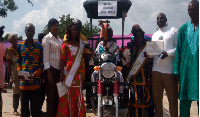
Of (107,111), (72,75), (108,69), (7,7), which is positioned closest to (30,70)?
(72,75)

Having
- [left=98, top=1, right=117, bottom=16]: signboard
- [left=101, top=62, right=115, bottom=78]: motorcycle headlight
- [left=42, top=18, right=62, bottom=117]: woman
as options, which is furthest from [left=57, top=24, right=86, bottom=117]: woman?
[left=98, top=1, right=117, bottom=16]: signboard

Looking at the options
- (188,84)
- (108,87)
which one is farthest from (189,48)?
(108,87)

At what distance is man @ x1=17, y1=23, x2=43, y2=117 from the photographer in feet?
12.8

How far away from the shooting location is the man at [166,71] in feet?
13.5

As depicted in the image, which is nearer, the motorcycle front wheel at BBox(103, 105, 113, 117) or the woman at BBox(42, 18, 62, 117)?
the motorcycle front wheel at BBox(103, 105, 113, 117)

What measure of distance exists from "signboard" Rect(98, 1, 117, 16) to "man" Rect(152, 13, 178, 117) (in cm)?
98

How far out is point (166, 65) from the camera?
413 cm

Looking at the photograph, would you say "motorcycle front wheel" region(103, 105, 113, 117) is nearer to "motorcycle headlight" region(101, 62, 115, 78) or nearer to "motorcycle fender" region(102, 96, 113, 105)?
"motorcycle fender" region(102, 96, 113, 105)

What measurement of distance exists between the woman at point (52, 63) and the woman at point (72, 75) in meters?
0.13

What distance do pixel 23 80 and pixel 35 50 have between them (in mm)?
560

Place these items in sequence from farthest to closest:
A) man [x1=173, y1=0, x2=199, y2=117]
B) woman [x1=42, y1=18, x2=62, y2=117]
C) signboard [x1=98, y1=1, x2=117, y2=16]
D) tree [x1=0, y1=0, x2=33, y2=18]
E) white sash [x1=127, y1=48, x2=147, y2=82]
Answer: tree [x1=0, y1=0, x2=33, y2=18], signboard [x1=98, y1=1, x2=117, y2=16], white sash [x1=127, y1=48, x2=147, y2=82], woman [x1=42, y1=18, x2=62, y2=117], man [x1=173, y1=0, x2=199, y2=117]

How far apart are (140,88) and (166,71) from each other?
64cm

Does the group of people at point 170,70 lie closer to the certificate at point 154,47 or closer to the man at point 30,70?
the certificate at point 154,47

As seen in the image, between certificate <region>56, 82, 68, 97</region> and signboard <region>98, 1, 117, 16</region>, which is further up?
signboard <region>98, 1, 117, 16</region>
